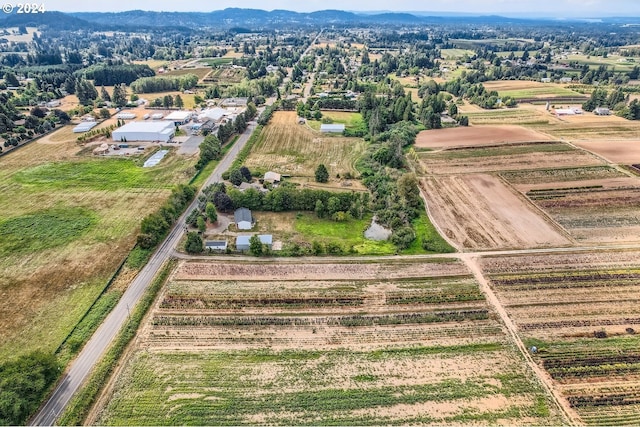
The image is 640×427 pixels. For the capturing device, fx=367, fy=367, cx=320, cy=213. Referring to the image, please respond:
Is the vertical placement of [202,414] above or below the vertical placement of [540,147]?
below

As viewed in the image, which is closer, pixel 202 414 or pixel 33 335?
pixel 202 414

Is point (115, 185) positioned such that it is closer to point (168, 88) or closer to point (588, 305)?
point (588, 305)

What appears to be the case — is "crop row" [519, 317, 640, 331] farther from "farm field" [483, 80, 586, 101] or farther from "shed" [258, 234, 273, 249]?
"farm field" [483, 80, 586, 101]

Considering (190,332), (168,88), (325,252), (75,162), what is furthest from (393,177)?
(168,88)

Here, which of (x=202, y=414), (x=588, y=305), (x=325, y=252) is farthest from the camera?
(x=325, y=252)

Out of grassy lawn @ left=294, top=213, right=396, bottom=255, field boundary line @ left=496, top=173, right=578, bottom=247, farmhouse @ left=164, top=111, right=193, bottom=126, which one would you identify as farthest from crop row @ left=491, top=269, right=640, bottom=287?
farmhouse @ left=164, top=111, right=193, bottom=126

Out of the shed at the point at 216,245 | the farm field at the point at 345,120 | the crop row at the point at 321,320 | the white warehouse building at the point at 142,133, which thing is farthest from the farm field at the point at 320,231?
the farm field at the point at 345,120

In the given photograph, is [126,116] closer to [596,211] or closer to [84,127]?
[84,127]
